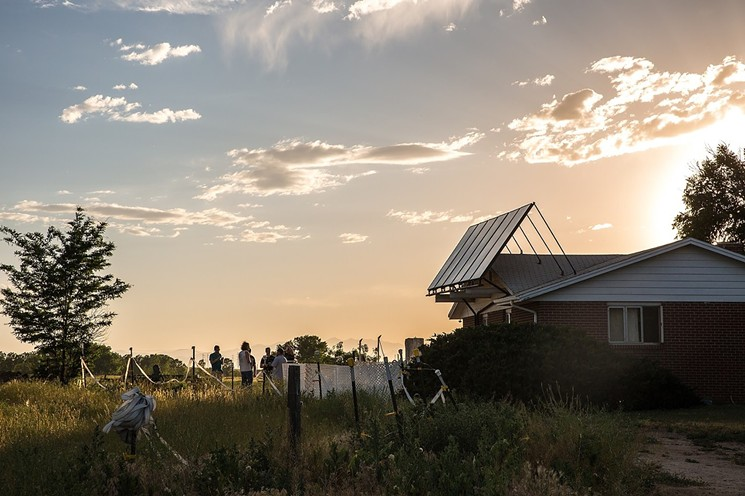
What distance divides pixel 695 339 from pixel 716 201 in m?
29.6

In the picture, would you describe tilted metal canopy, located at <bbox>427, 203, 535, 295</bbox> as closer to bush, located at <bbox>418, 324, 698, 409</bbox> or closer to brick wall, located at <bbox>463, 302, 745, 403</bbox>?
brick wall, located at <bbox>463, 302, 745, 403</bbox>

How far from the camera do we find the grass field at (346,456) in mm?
8828

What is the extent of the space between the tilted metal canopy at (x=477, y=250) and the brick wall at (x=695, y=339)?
102 inches

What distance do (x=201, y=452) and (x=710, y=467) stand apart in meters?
7.52

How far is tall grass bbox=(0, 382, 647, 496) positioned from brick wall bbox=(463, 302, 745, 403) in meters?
13.2

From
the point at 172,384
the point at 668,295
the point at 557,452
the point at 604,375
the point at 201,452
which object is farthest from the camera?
the point at 668,295

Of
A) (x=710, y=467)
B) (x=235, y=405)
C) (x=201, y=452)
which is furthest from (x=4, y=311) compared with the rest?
(x=710, y=467)

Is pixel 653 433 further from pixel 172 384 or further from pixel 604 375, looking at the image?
pixel 172 384

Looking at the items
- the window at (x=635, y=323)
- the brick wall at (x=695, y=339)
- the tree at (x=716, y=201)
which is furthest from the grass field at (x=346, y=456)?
the tree at (x=716, y=201)

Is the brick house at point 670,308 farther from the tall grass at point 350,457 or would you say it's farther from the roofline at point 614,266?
the tall grass at point 350,457

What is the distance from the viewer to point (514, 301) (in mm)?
28219

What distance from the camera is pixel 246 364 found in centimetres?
2803

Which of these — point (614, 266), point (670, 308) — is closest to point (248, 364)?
point (614, 266)

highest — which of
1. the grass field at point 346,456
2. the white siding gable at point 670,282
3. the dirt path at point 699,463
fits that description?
the white siding gable at point 670,282
